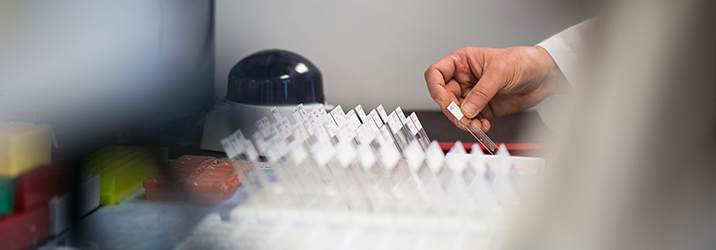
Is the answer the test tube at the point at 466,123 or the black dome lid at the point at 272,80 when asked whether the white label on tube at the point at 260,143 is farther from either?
the black dome lid at the point at 272,80

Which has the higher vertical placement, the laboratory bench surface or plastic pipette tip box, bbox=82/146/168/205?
plastic pipette tip box, bbox=82/146/168/205

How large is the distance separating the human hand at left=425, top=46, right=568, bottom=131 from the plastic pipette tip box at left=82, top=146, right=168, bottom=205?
0.47 metres

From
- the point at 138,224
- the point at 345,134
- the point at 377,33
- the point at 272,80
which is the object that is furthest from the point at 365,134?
the point at 377,33

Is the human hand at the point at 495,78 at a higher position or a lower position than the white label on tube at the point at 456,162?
higher

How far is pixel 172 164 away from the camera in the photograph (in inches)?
17.6

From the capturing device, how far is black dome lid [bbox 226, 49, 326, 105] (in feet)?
2.94

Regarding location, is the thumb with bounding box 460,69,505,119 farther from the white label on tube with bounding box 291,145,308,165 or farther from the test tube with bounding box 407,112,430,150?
the white label on tube with bounding box 291,145,308,165

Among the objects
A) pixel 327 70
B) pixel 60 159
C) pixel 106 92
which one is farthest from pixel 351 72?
pixel 60 159

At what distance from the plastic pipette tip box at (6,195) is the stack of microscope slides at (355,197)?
13cm

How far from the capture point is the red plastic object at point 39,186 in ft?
0.99

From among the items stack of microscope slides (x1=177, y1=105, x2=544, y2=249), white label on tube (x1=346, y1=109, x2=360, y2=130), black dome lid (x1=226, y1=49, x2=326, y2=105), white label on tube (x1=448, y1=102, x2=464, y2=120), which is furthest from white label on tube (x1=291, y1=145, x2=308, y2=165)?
black dome lid (x1=226, y1=49, x2=326, y2=105)

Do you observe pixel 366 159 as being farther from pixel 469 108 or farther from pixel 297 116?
pixel 469 108

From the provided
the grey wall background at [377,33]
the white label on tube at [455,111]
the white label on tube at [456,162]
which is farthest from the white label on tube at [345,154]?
the grey wall background at [377,33]

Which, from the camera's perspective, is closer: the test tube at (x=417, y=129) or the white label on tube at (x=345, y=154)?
the white label on tube at (x=345, y=154)
